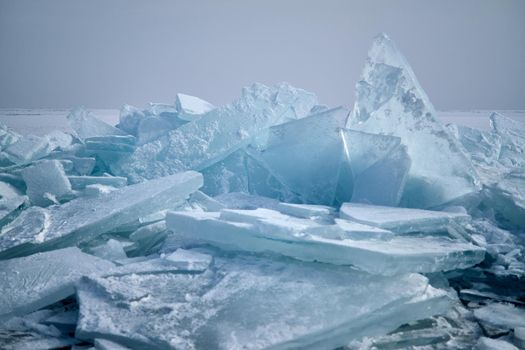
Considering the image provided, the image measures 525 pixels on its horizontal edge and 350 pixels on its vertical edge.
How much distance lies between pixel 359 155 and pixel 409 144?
369 millimetres

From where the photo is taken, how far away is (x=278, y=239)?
5.48 feet

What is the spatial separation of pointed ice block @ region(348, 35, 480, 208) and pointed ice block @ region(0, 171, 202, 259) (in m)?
1.37

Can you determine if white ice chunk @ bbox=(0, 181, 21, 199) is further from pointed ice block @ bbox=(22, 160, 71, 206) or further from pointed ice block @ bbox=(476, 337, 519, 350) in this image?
pointed ice block @ bbox=(476, 337, 519, 350)

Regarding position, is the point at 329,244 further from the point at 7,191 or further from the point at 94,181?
the point at 7,191

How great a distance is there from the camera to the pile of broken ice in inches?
55.4

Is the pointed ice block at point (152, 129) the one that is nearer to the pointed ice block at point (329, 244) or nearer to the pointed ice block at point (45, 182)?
the pointed ice block at point (45, 182)

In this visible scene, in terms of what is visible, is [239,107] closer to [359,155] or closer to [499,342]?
[359,155]

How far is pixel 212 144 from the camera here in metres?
3.13

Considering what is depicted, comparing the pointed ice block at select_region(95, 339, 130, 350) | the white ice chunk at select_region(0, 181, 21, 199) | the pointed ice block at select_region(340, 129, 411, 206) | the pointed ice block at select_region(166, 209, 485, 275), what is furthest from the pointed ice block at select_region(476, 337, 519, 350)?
the white ice chunk at select_region(0, 181, 21, 199)

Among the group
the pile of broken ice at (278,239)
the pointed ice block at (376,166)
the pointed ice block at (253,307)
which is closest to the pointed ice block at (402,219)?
the pile of broken ice at (278,239)

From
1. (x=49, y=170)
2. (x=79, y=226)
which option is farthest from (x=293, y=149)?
(x=49, y=170)

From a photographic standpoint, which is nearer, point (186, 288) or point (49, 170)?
point (186, 288)

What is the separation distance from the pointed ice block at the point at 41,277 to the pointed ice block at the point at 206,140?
1344 mm

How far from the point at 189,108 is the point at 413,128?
2.23 m
